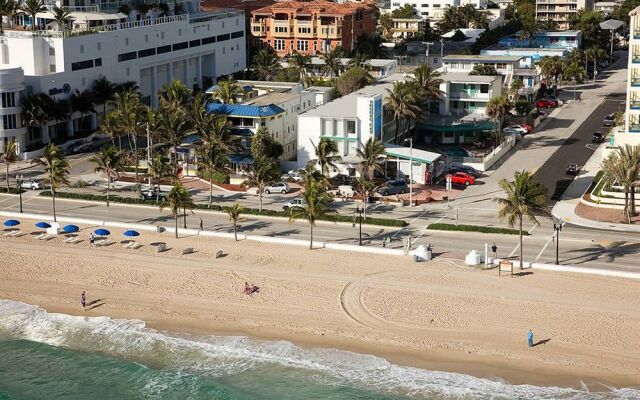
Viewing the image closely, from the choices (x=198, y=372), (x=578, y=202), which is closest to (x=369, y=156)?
(x=578, y=202)

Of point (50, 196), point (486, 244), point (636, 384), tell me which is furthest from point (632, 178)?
point (50, 196)

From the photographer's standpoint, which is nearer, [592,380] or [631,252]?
[592,380]

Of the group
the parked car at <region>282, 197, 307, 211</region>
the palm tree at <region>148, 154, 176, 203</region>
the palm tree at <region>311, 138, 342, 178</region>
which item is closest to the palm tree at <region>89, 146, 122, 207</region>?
the palm tree at <region>148, 154, 176, 203</region>

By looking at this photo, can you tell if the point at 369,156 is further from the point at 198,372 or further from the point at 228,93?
the point at 198,372

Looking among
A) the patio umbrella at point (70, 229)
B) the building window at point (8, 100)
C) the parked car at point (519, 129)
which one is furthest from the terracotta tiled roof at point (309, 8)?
the patio umbrella at point (70, 229)

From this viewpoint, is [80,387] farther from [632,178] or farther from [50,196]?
[632,178]

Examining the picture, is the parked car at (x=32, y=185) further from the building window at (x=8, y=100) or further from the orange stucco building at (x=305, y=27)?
the orange stucco building at (x=305, y=27)

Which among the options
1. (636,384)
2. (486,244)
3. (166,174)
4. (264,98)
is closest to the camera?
(636,384)
